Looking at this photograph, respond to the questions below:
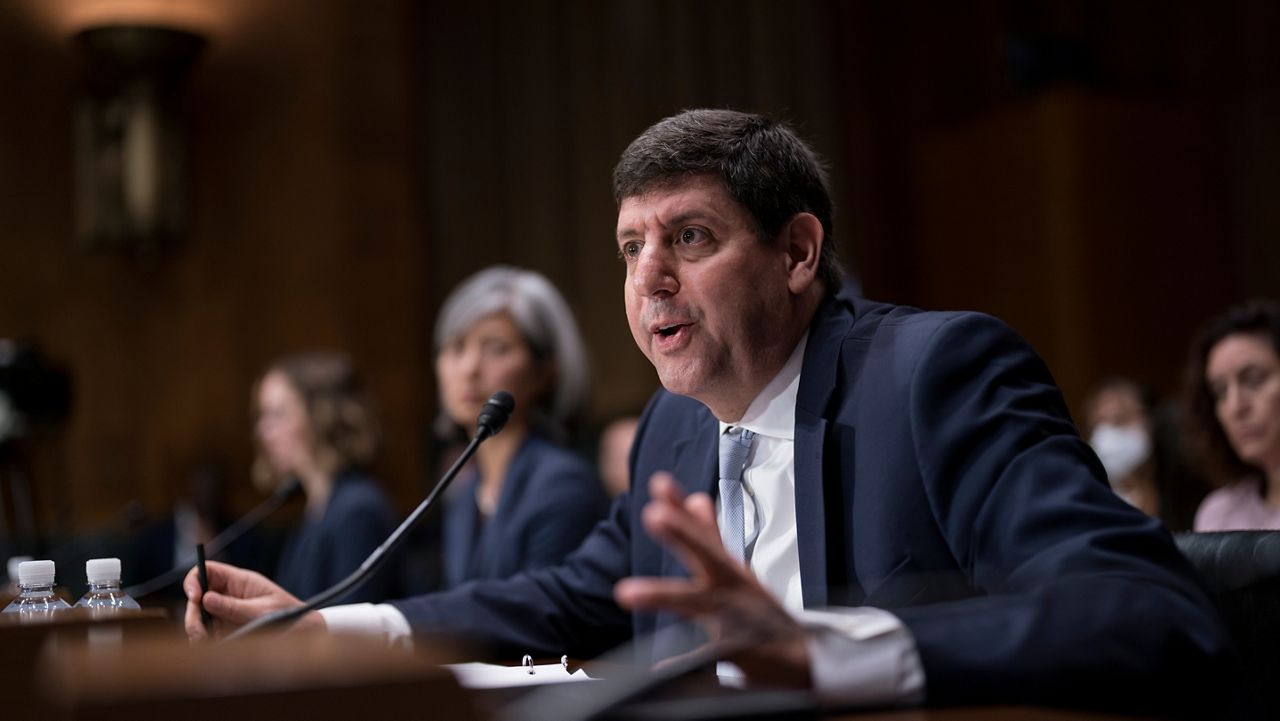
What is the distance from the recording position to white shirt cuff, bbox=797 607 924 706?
112cm

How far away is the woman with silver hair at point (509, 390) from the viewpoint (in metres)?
3.34

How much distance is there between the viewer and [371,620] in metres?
2.00

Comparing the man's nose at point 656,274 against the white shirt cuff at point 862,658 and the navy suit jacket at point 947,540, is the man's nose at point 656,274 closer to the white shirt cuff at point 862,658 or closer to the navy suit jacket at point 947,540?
the navy suit jacket at point 947,540

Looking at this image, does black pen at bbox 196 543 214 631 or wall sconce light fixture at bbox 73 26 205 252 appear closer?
black pen at bbox 196 543 214 631

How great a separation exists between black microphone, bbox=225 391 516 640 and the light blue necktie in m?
0.34

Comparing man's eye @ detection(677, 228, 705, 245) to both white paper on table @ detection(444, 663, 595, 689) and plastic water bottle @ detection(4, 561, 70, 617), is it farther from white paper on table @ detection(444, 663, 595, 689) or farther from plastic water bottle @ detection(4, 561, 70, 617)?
plastic water bottle @ detection(4, 561, 70, 617)

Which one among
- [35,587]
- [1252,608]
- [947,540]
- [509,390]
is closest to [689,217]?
[947,540]

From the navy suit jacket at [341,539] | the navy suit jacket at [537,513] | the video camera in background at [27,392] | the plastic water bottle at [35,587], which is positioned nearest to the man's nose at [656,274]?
the plastic water bottle at [35,587]

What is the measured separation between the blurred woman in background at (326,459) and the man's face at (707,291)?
2.10 m

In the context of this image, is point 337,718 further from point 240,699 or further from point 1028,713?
point 1028,713

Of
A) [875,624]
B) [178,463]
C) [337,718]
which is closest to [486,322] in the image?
[875,624]

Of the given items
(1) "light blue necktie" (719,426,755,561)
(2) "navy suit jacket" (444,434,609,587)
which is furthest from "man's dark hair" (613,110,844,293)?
(2) "navy suit jacket" (444,434,609,587)

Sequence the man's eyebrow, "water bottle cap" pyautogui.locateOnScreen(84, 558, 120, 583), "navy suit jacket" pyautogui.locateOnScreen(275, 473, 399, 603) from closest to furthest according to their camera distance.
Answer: "water bottle cap" pyautogui.locateOnScreen(84, 558, 120, 583)
the man's eyebrow
"navy suit jacket" pyautogui.locateOnScreen(275, 473, 399, 603)

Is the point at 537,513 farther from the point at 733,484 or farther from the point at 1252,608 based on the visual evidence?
the point at 1252,608
